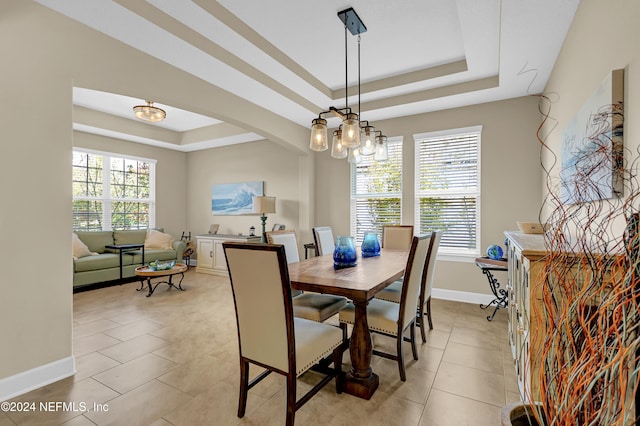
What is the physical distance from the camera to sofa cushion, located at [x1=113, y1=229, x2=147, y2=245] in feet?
19.2

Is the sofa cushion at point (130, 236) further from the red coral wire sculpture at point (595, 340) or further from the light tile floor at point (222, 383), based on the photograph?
the red coral wire sculpture at point (595, 340)

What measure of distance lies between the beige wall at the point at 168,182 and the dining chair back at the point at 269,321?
19.0 ft

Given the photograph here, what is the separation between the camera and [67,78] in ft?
7.86

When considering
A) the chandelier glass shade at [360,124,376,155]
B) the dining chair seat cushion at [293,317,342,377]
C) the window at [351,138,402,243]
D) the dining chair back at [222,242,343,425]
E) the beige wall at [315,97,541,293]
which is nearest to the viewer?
the dining chair back at [222,242,343,425]

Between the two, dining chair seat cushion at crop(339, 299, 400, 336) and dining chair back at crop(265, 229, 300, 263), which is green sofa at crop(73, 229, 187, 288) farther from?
dining chair seat cushion at crop(339, 299, 400, 336)

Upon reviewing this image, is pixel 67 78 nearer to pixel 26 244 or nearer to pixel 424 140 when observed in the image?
pixel 26 244

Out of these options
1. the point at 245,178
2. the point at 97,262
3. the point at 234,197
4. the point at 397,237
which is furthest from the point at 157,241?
the point at 397,237

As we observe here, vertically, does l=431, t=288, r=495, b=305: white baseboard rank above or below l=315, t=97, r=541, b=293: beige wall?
below

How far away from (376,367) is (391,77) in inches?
131

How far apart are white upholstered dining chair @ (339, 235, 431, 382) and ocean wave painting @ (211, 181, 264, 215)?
433cm

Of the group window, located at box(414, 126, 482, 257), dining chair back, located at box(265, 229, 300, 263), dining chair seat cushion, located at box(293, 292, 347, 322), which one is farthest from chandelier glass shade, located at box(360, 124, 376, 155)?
window, located at box(414, 126, 482, 257)

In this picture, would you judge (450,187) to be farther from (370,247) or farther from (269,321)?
(269,321)

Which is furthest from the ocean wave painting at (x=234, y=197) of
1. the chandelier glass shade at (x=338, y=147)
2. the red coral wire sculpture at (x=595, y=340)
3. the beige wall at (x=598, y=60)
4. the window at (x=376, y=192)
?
the red coral wire sculpture at (x=595, y=340)

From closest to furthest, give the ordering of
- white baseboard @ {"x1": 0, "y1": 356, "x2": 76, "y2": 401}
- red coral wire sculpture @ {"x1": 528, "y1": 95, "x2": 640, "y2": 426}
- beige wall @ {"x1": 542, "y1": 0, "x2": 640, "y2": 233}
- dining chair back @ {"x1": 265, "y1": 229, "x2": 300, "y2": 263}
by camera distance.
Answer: red coral wire sculpture @ {"x1": 528, "y1": 95, "x2": 640, "y2": 426}, beige wall @ {"x1": 542, "y1": 0, "x2": 640, "y2": 233}, white baseboard @ {"x1": 0, "y1": 356, "x2": 76, "y2": 401}, dining chair back @ {"x1": 265, "y1": 229, "x2": 300, "y2": 263}
